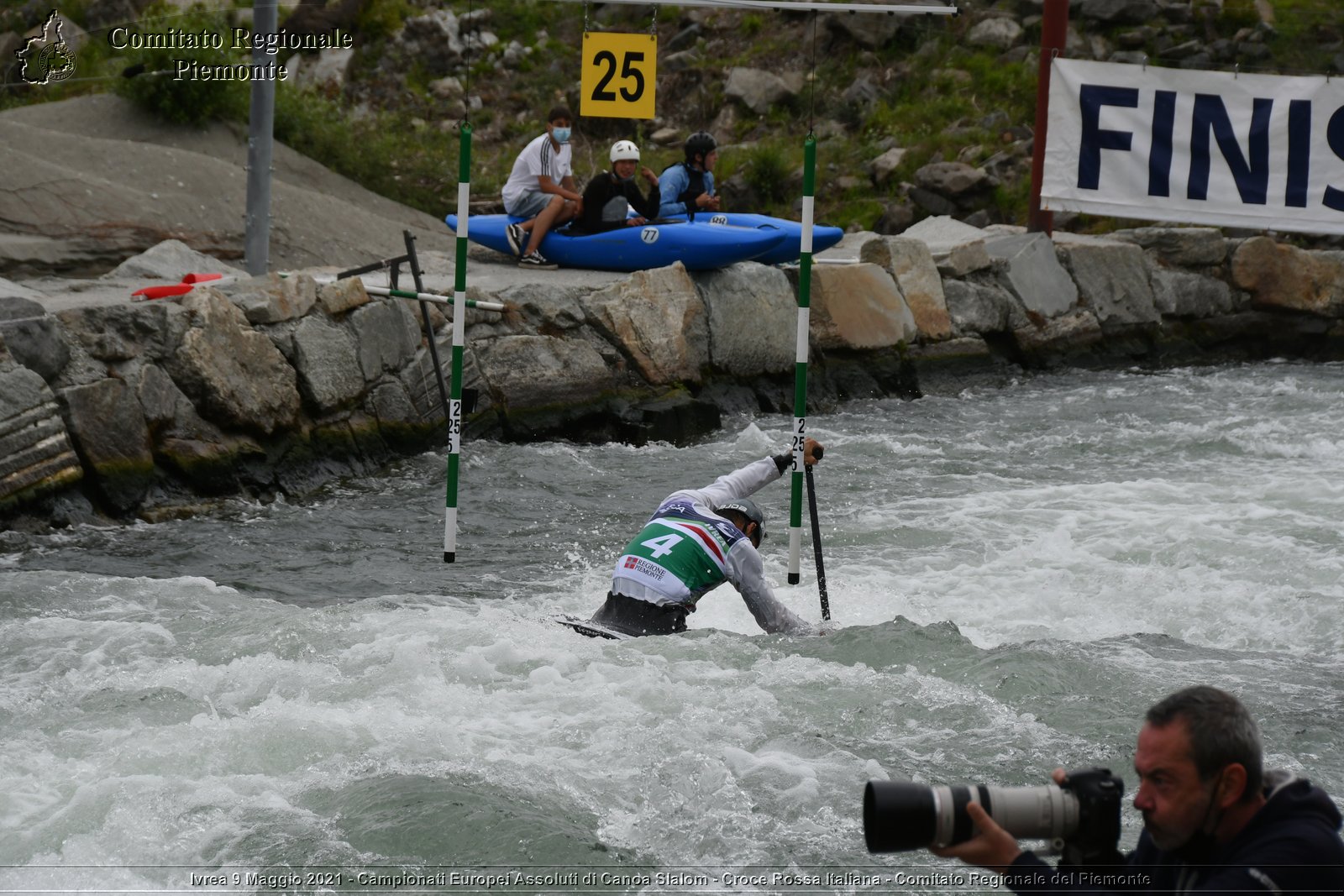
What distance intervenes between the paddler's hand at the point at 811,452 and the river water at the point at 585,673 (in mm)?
735

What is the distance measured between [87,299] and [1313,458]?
7.87 meters

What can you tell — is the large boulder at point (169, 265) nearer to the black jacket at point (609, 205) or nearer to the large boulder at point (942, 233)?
the black jacket at point (609, 205)

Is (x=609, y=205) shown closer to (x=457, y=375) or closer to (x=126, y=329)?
(x=126, y=329)

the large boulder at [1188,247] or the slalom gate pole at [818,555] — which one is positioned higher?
the large boulder at [1188,247]

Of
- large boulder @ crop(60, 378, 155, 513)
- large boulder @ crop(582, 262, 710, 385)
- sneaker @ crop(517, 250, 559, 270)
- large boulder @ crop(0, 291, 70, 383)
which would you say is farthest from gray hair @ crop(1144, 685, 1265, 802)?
sneaker @ crop(517, 250, 559, 270)

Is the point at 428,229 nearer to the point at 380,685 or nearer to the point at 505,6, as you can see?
the point at 505,6

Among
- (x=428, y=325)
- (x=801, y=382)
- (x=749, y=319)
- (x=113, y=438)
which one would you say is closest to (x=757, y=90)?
(x=749, y=319)

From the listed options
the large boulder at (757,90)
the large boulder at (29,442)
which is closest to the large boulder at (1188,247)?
the large boulder at (757,90)

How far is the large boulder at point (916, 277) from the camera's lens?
41.5ft

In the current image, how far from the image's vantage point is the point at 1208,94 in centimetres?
1293

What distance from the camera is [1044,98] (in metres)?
13.4

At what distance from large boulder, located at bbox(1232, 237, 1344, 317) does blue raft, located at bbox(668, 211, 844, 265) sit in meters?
4.46

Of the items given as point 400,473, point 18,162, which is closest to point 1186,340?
point 400,473

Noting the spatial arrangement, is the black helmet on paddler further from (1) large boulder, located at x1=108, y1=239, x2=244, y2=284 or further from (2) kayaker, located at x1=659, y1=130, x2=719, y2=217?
(2) kayaker, located at x1=659, y1=130, x2=719, y2=217
